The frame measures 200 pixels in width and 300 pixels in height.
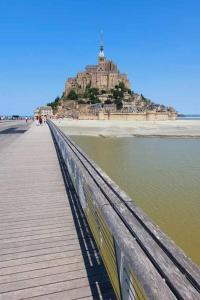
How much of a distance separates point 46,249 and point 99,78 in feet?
481

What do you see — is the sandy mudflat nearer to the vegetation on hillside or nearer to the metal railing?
the metal railing

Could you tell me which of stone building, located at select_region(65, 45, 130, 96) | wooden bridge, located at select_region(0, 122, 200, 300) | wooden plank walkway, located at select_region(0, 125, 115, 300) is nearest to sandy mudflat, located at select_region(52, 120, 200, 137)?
wooden plank walkway, located at select_region(0, 125, 115, 300)

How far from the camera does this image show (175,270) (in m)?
2.00

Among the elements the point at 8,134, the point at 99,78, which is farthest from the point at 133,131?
the point at 99,78

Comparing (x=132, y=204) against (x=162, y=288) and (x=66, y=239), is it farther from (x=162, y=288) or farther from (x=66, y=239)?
(x=162, y=288)

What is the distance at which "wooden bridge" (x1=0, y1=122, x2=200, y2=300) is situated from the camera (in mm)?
2047

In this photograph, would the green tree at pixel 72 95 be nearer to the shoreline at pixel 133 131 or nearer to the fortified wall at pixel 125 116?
the fortified wall at pixel 125 116

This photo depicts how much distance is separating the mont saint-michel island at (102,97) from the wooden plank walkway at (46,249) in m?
109

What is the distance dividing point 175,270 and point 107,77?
14847 cm

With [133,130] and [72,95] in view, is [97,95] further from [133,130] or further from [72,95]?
[133,130]

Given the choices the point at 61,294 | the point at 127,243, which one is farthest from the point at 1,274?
the point at 127,243

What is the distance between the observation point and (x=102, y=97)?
140m

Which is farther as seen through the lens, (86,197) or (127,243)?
(86,197)

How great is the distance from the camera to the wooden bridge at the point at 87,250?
2047mm
